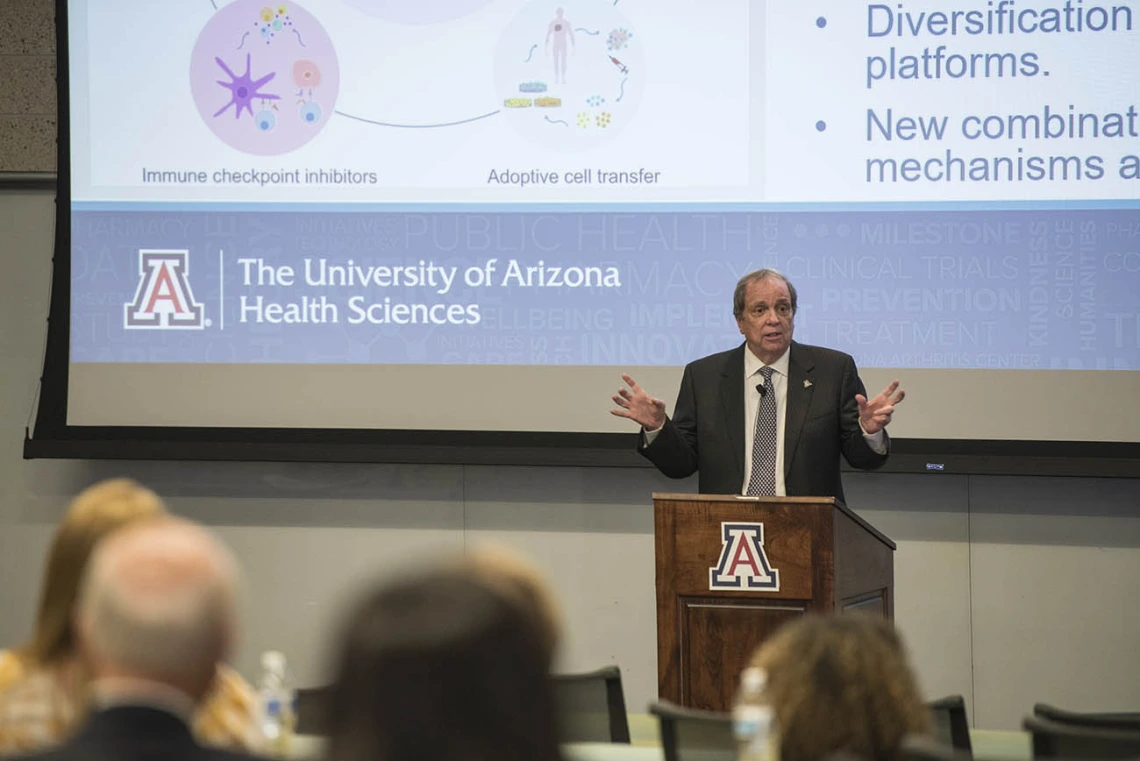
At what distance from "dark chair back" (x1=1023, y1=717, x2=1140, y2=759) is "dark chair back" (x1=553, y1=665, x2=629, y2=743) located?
0.96 meters

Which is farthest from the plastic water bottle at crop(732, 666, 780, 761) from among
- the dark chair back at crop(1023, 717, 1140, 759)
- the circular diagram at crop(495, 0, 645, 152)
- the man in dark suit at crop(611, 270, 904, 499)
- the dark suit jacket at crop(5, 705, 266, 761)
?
the circular diagram at crop(495, 0, 645, 152)

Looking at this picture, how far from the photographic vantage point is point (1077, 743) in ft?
7.22

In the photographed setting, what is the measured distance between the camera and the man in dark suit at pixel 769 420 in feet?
14.1

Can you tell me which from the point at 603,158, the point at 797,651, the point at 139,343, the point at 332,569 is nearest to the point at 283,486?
the point at 332,569

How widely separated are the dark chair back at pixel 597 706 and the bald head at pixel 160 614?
1.40 m

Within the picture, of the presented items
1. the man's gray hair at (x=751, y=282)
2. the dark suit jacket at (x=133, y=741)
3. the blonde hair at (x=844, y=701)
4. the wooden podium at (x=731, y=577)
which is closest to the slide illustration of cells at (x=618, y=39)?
the man's gray hair at (x=751, y=282)

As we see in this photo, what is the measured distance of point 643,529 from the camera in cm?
573

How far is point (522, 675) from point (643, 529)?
4.58m

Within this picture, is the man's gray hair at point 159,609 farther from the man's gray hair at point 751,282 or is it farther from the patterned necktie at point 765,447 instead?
the man's gray hair at point 751,282

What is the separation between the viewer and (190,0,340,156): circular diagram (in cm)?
563

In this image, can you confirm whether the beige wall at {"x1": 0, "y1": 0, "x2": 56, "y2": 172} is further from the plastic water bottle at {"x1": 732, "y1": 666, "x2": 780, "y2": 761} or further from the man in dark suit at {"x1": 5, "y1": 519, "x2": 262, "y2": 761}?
the man in dark suit at {"x1": 5, "y1": 519, "x2": 262, "y2": 761}

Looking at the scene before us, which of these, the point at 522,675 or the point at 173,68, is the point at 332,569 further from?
the point at 522,675

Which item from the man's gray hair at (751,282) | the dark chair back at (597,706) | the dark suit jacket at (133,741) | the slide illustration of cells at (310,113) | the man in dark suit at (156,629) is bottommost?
the dark chair back at (597,706)

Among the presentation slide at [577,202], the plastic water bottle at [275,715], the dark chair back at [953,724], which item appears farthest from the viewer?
the presentation slide at [577,202]
